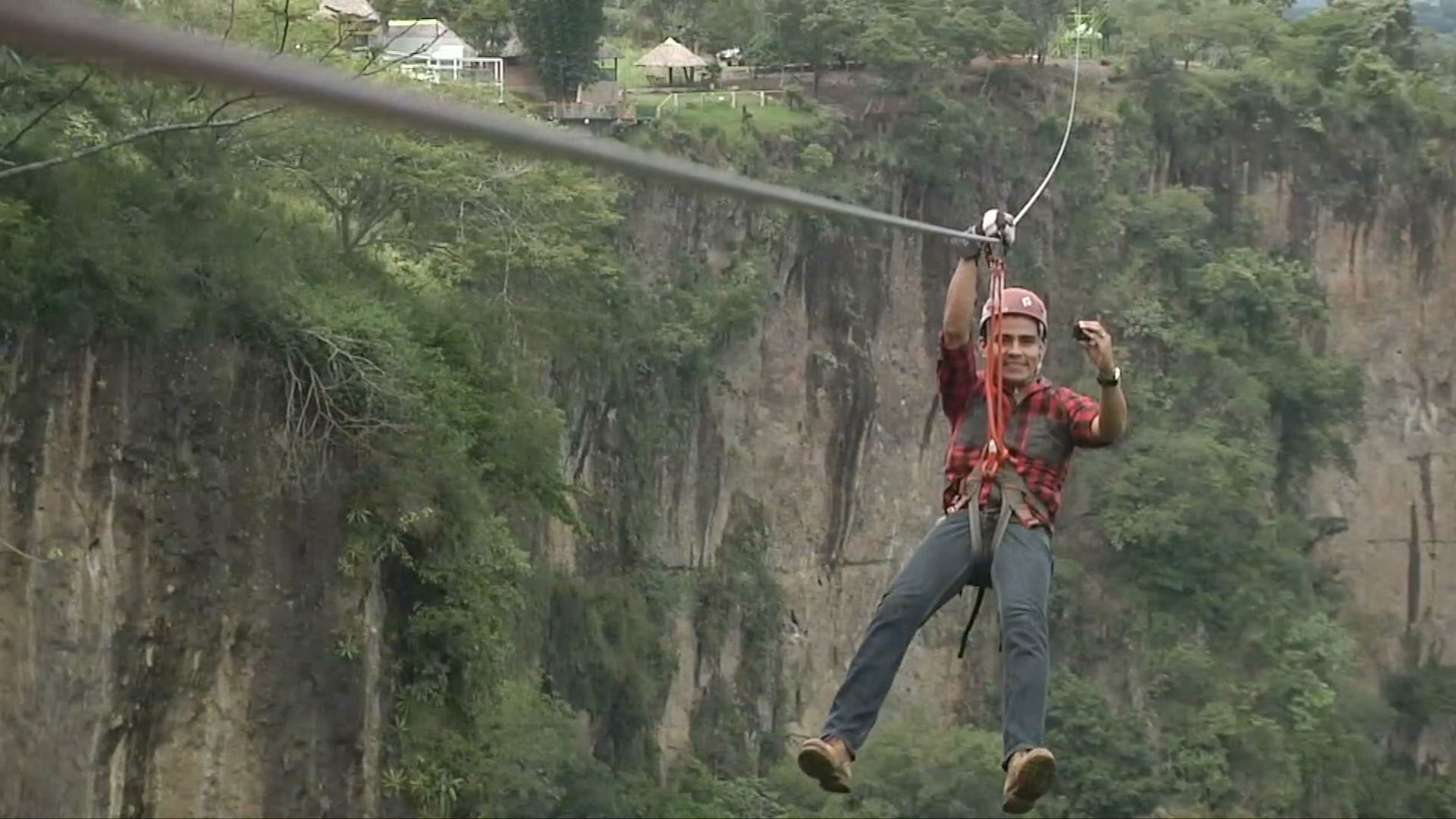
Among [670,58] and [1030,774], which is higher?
[670,58]

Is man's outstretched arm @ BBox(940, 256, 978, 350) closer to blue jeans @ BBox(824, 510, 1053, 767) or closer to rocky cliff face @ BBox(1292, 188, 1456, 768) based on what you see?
blue jeans @ BBox(824, 510, 1053, 767)

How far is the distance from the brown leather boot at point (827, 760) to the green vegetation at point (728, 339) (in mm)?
7571

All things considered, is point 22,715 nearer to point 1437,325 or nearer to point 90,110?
point 90,110

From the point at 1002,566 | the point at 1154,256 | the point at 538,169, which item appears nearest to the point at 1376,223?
the point at 1154,256

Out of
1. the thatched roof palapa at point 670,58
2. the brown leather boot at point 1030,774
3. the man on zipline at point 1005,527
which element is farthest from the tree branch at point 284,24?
the thatched roof palapa at point 670,58

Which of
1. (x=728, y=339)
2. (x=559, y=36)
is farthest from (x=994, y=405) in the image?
(x=728, y=339)

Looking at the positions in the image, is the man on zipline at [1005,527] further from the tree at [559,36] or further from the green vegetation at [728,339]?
the tree at [559,36]

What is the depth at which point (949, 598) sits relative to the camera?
14.4 ft

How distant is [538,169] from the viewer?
16094 millimetres

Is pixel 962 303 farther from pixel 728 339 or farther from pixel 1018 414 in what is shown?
pixel 728 339

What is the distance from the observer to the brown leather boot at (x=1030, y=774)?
13.7 feet

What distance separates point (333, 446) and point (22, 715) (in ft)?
7.23

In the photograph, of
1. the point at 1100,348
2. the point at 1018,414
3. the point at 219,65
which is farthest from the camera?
the point at 1018,414

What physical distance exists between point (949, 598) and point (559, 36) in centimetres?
1763
